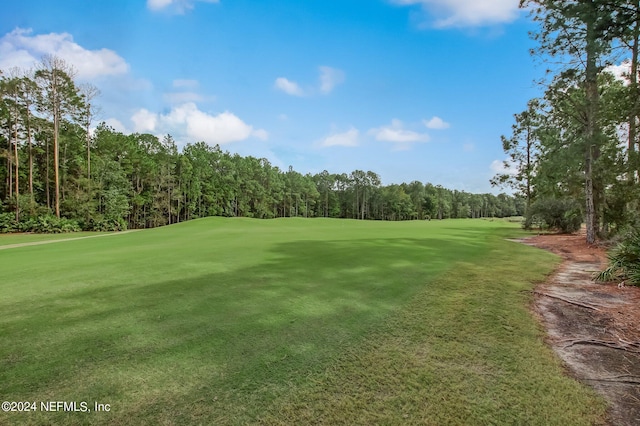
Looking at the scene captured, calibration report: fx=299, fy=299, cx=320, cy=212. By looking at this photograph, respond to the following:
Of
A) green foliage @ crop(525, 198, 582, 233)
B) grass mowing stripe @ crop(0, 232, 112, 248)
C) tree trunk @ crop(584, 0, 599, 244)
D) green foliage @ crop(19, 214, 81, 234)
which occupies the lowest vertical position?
grass mowing stripe @ crop(0, 232, 112, 248)

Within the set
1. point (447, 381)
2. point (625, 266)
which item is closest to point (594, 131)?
point (625, 266)

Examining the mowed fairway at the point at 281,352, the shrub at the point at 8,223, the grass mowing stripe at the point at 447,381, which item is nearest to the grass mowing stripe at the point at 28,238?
the shrub at the point at 8,223

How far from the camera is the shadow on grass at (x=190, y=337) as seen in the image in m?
2.47

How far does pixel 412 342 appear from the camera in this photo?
3482mm

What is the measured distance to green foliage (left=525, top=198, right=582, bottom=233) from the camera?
20.3 m

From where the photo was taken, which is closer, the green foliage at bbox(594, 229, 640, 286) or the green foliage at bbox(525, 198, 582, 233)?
the green foliage at bbox(594, 229, 640, 286)

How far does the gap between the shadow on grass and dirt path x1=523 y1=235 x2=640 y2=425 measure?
6.73 feet

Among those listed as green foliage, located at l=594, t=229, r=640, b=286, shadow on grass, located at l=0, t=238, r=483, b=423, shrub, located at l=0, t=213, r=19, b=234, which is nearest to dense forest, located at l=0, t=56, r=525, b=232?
shrub, located at l=0, t=213, r=19, b=234

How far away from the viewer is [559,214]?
21.4m

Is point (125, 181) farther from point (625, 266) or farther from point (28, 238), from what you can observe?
point (625, 266)

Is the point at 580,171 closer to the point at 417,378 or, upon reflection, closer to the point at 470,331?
the point at 470,331

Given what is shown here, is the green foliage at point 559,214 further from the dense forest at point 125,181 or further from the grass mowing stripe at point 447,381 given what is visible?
the dense forest at point 125,181

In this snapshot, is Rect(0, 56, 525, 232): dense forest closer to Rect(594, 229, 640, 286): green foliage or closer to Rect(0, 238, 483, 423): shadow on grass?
Rect(0, 238, 483, 423): shadow on grass

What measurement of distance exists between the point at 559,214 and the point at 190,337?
84.9ft
